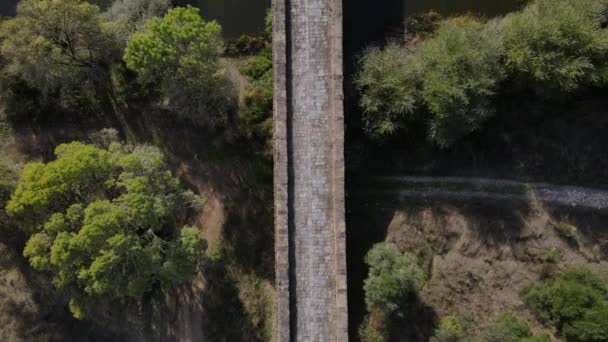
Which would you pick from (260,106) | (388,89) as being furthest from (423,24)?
(260,106)

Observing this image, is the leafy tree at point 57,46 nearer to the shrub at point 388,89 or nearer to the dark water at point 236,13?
the dark water at point 236,13

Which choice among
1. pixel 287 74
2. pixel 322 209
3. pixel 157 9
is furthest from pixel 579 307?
pixel 157 9

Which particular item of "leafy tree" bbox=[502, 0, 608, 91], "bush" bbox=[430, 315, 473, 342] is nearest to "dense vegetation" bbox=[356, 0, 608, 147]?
"leafy tree" bbox=[502, 0, 608, 91]

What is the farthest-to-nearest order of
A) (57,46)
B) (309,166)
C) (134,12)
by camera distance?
(134,12), (57,46), (309,166)

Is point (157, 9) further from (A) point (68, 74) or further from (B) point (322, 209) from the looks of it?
(B) point (322, 209)

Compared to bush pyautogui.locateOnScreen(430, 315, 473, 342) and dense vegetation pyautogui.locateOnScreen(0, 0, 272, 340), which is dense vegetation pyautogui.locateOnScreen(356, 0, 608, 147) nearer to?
dense vegetation pyautogui.locateOnScreen(0, 0, 272, 340)

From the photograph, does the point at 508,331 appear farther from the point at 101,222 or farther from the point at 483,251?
the point at 101,222

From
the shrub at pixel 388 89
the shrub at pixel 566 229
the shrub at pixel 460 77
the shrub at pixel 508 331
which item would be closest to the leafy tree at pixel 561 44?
the shrub at pixel 460 77

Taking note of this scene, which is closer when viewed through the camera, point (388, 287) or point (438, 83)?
point (438, 83)
